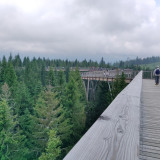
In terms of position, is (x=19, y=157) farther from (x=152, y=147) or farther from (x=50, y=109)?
(x=152, y=147)

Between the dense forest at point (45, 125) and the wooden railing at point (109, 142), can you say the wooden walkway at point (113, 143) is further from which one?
the dense forest at point (45, 125)

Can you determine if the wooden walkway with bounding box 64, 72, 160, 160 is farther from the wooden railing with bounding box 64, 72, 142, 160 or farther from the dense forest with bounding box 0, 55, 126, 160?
the dense forest with bounding box 0, 55, 126, 160

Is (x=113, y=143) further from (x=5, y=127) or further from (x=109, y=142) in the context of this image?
(x=5, y=127)

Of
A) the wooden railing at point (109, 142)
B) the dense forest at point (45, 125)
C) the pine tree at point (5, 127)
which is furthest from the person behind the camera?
the dense forest at point (45, 125)

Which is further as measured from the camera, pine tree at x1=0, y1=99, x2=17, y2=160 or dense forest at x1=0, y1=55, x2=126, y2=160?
dense forest at x1=0, y1=55, x2=126, y2=160

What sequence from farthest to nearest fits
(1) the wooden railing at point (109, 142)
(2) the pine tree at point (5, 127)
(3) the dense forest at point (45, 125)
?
(3) the dense forest at point (45, 125) → (2) the pine tree at point (5, 127) → (1) the wooden railing at point (109, 142)

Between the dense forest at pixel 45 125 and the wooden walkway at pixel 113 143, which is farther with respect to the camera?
the dense forest at pixel 45 125

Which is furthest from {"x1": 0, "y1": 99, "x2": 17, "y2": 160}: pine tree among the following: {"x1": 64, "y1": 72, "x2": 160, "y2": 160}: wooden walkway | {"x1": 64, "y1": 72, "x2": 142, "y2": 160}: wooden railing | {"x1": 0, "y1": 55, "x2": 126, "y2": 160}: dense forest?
{"x1": 64, "y1": 72, "x2": 142, "y2": 160}: wooden railing

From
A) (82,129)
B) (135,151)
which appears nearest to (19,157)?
(82,129)

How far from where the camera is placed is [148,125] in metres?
2.94

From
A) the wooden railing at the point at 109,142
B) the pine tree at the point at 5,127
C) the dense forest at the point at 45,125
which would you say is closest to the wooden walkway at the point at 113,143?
the wooden railing at the point at 109,142

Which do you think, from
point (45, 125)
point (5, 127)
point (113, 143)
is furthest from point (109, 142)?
point (45, 125)

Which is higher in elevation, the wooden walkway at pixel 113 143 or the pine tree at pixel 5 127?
the wooden walkway at pixel 113 143

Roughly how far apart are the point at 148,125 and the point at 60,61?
10294 cm
